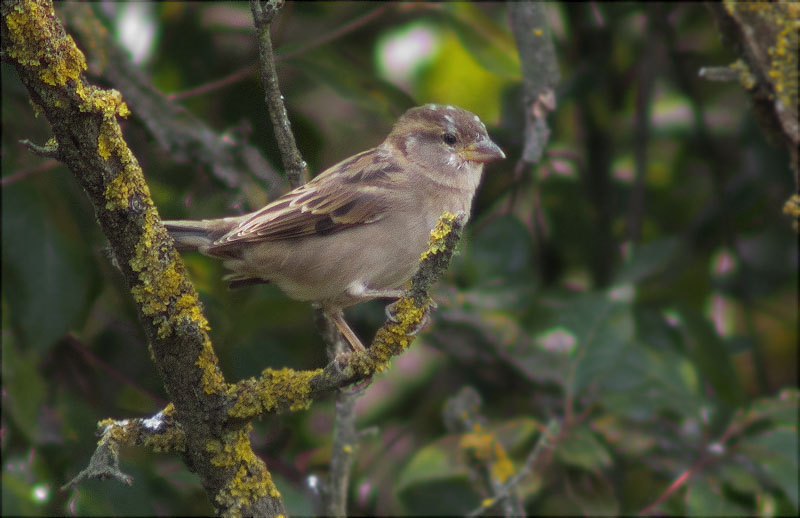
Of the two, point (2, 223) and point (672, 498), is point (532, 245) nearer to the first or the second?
point (672, 498)

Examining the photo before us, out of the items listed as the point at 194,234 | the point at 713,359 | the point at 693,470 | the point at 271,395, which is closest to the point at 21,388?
the point at 194,234

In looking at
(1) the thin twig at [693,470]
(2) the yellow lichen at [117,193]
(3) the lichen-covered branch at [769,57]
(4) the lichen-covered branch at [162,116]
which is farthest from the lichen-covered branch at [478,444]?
(2) the yellow lichen at [117,193]

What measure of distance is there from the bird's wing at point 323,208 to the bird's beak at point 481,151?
1.24 feet

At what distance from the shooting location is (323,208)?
10.1ft

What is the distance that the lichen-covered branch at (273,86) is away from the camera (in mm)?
2123

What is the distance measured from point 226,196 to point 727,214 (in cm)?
258

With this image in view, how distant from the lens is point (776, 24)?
3336mm

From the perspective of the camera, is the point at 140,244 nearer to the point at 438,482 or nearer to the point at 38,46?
the point at 38,46

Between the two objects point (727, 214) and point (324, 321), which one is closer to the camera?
point (324, 321)

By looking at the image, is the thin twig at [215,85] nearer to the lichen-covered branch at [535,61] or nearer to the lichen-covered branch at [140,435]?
the lichen-covered branch at [535,61]

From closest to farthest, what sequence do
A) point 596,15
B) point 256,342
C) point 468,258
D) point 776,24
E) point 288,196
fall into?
1. point 288,196
2. point 776,24
3. point 256,342
4. point 468,258
5. point 596,15

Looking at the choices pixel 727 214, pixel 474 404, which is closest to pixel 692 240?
pixel 727 214

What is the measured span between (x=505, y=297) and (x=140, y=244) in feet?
7.15

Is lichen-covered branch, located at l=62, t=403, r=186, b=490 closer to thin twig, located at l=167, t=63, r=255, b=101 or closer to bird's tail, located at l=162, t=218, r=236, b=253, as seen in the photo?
bird's tail, located at l=162, t=218, r=236, b=253
